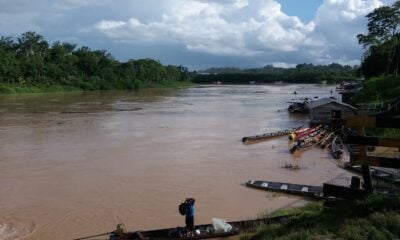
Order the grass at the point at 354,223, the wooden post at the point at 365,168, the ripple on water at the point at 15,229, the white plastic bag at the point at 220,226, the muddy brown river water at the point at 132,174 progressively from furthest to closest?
the muddy brown river water at the point at 132,174
the ripple on water at the point at 15,229
the white plastic bag at the point at 220,226
the wooden post at the point at 365,168
the grass at the point at 354,223

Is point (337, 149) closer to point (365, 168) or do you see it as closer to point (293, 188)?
point (293, 188)

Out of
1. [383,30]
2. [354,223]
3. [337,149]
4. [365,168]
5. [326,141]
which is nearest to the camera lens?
[354,223]

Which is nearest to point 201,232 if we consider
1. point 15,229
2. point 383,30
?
point 15,229

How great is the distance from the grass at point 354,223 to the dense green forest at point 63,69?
76205 mm

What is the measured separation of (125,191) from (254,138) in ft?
41.5

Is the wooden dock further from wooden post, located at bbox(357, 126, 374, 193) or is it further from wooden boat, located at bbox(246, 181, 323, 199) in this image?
wooden post, located at bbox(357, 126, 374, 193)

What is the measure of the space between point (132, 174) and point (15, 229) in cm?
646

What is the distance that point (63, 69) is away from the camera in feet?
311

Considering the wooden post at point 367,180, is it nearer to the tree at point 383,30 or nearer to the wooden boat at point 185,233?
the wooden boat at point 185,233

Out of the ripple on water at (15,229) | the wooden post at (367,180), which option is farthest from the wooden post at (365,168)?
the ripple on water at (15,229)

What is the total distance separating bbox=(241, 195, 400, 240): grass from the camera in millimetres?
5992

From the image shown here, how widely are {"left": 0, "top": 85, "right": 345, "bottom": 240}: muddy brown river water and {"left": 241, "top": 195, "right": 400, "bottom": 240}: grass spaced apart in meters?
5.71

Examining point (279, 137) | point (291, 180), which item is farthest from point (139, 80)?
point (291, 180)

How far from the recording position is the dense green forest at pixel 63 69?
82.3 metres
